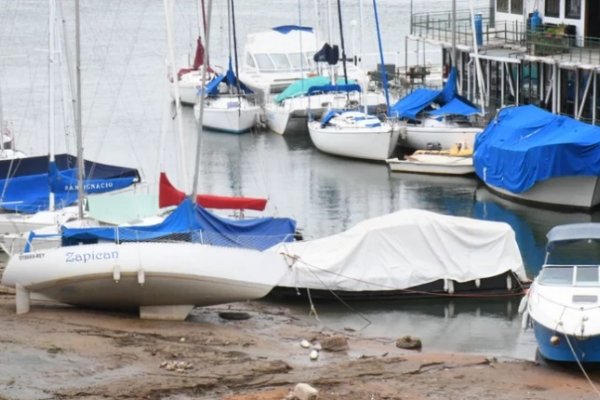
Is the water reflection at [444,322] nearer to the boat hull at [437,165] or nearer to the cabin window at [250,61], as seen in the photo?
the boat hull at [437,165]

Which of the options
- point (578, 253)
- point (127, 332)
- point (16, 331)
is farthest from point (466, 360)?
point (578, 253)

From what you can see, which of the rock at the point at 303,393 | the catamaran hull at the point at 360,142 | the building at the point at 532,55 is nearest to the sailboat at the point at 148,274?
the rock at the point at 303,393

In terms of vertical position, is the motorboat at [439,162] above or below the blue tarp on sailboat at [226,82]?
below

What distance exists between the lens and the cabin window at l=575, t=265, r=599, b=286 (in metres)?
27.8

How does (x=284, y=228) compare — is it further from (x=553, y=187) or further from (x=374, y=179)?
(x=374, y=179)

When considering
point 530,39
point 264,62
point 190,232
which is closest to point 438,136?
point 530,39

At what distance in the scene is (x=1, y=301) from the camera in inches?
1251

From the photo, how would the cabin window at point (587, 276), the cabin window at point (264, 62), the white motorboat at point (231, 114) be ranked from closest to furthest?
the cabin window at point (587, 276), the white motorboat at point (231, 114), the cabin window at point (264, 62)

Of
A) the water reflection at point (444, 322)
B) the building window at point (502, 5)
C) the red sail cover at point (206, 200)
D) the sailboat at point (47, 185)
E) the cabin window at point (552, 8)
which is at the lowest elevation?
the water reflection at point (444, 322)

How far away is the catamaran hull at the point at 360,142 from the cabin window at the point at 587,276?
92.7 ft

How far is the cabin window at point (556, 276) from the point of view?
2811cm

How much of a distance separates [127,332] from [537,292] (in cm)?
758

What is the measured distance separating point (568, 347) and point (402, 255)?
27.4 ft

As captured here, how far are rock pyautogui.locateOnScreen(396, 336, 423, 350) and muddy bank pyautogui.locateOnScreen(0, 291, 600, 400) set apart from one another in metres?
0.28
